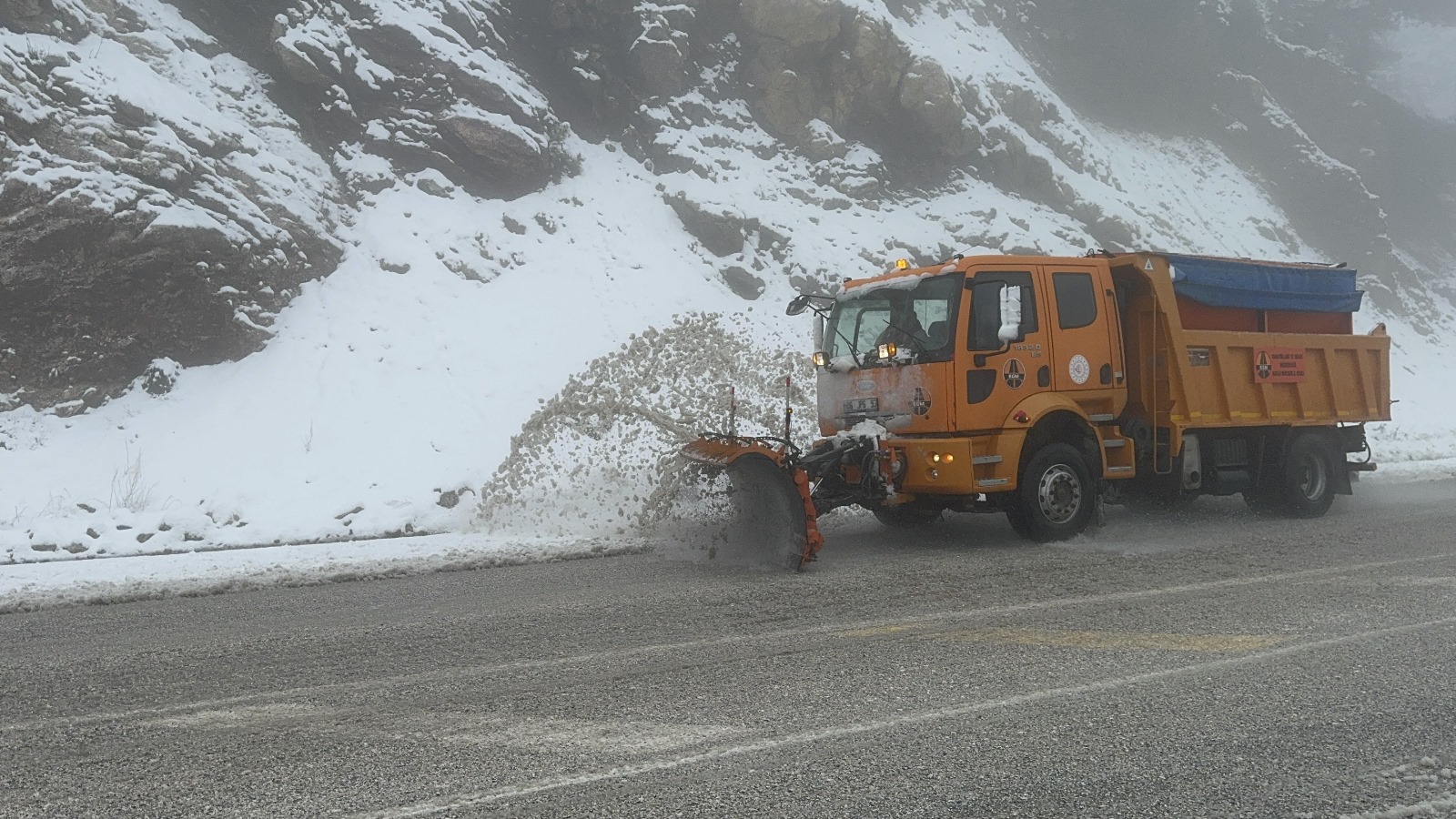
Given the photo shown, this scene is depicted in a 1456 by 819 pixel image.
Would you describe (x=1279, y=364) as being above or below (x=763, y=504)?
above

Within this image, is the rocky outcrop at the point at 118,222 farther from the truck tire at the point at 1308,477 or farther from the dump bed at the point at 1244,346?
the truck tire at the point at 1308,477

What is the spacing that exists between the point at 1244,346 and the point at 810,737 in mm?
8711

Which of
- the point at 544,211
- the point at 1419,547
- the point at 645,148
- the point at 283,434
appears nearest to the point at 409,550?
the point at 283,434

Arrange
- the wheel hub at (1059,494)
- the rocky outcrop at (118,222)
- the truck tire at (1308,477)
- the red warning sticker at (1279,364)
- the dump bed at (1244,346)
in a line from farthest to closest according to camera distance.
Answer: the rocky outcrop at (118,222)
the truck tire at (1308,477)
the red warning sticker at (1279,364)
the dump bed at (1244,346)
the wheel hub at (1059,494)

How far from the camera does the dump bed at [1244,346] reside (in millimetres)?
9938

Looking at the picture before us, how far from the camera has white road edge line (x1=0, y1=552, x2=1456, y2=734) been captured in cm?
437

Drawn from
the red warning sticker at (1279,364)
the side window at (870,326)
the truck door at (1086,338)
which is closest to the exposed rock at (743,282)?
the red warning sticker at (1279,364)

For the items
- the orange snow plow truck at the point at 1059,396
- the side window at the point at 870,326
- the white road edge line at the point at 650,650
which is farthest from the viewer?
the side window at the point at 870,326

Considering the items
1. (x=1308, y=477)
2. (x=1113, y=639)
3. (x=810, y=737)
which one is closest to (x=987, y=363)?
(x=1113, y=639)

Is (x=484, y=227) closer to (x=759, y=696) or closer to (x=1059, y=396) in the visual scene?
(x=1059, y=396)

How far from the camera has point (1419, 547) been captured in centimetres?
847

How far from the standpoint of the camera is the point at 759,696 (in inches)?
173

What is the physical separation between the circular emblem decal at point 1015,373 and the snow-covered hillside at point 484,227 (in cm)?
407

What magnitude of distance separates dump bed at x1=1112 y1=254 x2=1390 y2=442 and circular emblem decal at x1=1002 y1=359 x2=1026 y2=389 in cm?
189
